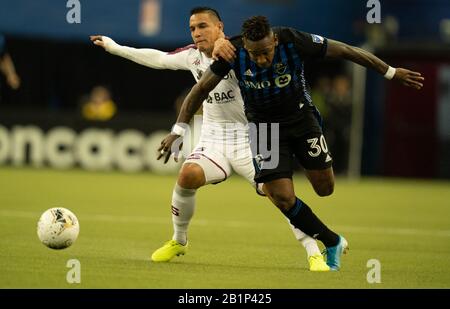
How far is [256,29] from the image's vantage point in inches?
290

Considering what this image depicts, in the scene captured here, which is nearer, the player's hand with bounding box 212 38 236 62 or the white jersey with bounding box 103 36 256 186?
the player's hand with bounding box 212 38 236 62

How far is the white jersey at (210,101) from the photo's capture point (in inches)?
336

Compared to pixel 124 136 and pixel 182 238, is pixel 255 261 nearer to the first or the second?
pixel 182 238

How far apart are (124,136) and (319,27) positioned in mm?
6193

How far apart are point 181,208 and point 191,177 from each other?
1.13 feet

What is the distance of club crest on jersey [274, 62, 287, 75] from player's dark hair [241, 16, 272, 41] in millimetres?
335

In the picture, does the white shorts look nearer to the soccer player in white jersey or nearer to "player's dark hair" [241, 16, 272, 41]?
the soccer player in white jersey

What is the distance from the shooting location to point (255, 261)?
27.6ft

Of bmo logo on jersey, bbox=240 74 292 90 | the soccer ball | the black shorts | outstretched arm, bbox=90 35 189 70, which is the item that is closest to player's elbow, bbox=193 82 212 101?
bmo logo on jersey, bbox=240 74 292 90

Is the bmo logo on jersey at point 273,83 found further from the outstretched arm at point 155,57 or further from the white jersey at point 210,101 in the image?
the outstretched arm at point 155,57

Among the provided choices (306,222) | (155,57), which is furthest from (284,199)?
(155,57)

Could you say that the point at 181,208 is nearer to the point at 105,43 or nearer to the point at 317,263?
the point at 317,263

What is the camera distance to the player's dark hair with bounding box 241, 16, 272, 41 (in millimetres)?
7367

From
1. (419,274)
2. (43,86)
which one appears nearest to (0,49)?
(43,86)
